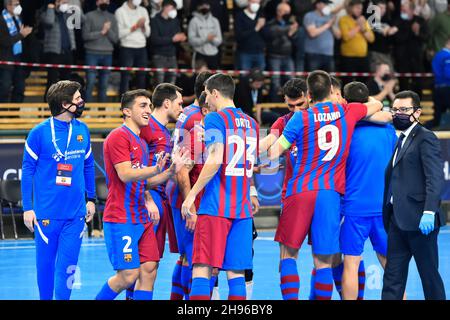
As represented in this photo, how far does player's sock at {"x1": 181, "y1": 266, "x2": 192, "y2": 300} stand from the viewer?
10.0 metres

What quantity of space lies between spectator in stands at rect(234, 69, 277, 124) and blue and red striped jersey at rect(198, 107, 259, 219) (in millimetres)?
9645

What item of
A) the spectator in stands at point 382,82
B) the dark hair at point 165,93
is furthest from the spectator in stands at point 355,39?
the dark hair at point 165,93

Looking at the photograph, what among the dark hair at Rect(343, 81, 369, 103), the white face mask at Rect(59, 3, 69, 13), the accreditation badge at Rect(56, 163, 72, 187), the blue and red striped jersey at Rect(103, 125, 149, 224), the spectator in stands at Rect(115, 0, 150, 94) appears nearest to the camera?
the blue and red striped jersey at Rect(103, 125, 149, 224)

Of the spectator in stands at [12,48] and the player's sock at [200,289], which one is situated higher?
the spectator in stands at [12,48]

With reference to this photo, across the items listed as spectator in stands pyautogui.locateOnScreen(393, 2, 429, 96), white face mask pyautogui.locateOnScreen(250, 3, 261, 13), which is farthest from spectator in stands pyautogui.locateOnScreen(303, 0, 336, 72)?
spectator in stands pyautogui.locateOnScreen(393, 2, 429, 96)

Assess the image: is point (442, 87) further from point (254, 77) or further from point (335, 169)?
point (335, 169)

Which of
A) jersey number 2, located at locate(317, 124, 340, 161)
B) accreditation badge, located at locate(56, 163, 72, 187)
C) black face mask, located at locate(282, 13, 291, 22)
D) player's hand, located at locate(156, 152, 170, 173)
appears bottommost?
accreditation badge, located at locate(56, 163, 72, 187)

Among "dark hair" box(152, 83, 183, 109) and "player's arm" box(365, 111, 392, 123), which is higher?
"dark hair" box(152, 83, 183, 109)

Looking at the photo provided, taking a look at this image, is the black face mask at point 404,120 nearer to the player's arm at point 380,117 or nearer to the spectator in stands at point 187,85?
the player's arm at point 380,117


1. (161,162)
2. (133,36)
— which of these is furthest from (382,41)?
(161,162)

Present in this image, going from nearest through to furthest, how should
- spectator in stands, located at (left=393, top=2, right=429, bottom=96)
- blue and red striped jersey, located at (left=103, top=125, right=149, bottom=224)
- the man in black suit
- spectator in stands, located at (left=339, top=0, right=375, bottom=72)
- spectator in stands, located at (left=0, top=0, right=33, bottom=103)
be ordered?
the man in black suit, blue and red striped jersey, located at (left=103, top=125, right=149, bottom=224), spectator in stands, located at (left=0, top=0, right=33, bottom=103), spectator in stands, located at (left=339, top=0, right=375, bottom=72), spectator in stands, located at (left=393, top=2, right=429, bottom=96)

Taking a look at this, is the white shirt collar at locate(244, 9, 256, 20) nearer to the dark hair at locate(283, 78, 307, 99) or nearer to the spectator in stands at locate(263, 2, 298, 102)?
the spectator in stands at locate(263, 2, 298, 102)

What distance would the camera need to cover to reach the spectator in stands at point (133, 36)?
18953mm

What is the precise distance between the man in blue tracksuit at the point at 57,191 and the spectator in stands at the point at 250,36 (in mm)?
10387
